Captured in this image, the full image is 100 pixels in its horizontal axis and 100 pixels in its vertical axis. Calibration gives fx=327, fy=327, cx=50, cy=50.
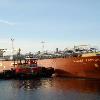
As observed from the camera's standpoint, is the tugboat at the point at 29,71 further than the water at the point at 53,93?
Yes

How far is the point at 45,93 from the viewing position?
45.8m

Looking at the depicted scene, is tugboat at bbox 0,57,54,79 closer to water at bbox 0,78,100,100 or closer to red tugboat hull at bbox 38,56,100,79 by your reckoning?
red tugboat hull at bbox 38,56,100,79

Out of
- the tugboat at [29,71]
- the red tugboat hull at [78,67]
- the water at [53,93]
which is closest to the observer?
the water at [53,93]

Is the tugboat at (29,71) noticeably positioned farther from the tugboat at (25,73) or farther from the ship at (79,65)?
the ship at (79,65)

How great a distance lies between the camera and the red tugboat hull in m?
62.9

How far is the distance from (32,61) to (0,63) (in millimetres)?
21935

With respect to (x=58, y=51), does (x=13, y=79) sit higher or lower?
lower

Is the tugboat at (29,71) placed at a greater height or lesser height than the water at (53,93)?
greater

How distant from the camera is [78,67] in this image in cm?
6675

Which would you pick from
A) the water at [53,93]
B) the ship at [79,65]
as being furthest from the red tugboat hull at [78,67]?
the water at [53,93]

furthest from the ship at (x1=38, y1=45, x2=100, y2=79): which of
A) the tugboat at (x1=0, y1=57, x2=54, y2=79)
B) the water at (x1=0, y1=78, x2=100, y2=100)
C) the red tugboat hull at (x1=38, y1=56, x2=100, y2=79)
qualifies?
the water at (x1=0, y1=78, x2=100, y2=100)

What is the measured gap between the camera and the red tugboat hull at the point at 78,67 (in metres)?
62.9

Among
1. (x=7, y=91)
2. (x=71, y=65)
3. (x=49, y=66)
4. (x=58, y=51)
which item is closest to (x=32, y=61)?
(x=49, y=66)

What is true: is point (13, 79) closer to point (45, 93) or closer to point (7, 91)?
point (7, 91)
